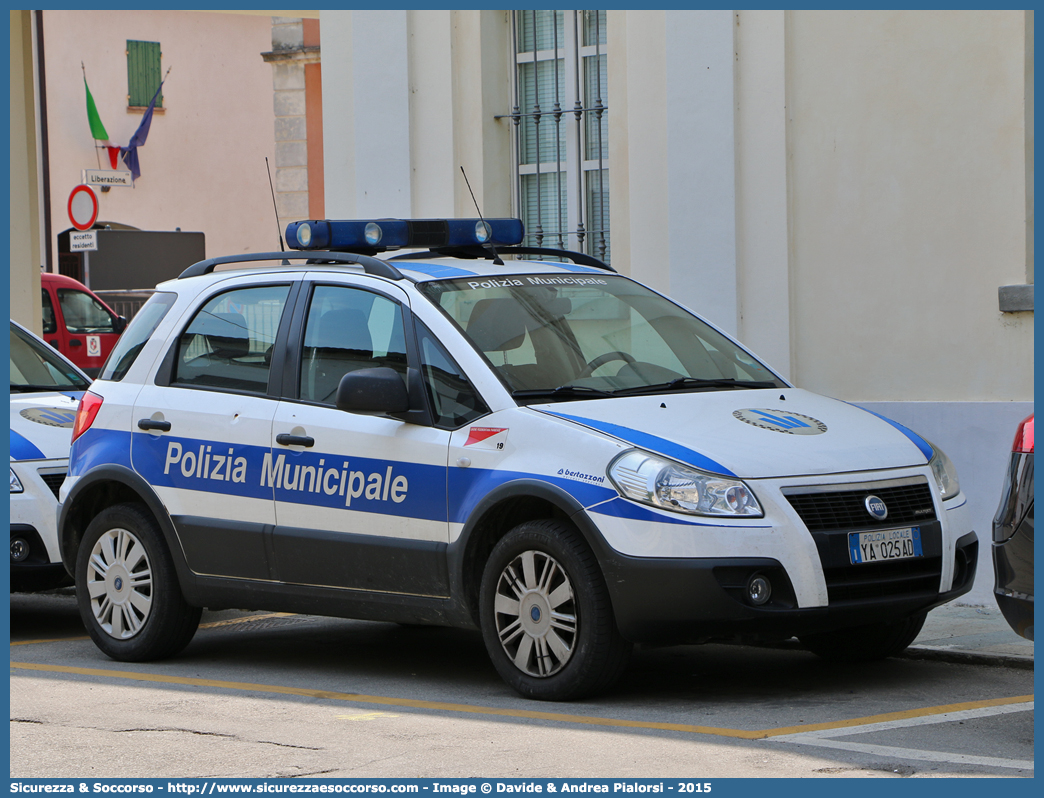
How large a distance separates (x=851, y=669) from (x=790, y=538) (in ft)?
4.60

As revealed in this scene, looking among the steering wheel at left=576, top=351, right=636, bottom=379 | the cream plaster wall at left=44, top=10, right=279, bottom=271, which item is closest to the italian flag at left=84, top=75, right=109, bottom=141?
the cream plaster wall at left=44, top=10, right=279, bottom=271

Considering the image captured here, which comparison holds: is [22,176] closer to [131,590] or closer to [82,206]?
[82,206]

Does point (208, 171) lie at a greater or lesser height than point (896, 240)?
greater

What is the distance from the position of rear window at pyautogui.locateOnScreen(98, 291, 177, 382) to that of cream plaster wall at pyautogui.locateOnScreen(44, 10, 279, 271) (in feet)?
90.0

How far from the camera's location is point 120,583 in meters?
7.85

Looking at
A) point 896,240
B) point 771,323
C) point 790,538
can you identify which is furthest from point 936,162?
point 790,538

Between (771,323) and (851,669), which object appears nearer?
(851,669)

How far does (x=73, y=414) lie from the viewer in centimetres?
923

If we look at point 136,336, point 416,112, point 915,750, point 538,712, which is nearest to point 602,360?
point 538,712

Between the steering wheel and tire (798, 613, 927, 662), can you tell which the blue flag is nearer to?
the steering wheel

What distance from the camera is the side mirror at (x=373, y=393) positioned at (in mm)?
6668

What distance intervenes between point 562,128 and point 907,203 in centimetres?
290

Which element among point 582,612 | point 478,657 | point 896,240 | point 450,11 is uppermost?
point 450,11
